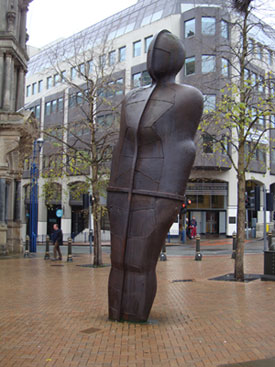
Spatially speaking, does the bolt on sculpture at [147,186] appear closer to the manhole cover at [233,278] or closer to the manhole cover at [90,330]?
the manhole cover at [90,330]

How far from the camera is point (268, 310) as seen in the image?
825cm

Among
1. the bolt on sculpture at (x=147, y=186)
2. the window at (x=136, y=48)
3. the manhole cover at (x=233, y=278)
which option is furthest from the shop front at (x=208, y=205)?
the bolt on sculpture at (x=147, y=186)

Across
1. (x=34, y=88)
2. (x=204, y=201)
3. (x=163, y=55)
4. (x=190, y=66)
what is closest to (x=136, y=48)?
(x=190, y=66)

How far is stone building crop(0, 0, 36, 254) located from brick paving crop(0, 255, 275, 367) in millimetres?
10369

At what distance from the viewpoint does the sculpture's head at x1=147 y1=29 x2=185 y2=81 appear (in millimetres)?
7250

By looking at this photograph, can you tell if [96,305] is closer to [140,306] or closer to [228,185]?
[140,306]

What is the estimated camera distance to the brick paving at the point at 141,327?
534cm

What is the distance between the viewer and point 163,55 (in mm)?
7258

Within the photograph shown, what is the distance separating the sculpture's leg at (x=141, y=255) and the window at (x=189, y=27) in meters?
35.9

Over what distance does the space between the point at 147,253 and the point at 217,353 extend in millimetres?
1890

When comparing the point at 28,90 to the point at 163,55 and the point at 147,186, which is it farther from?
the point at 147,186

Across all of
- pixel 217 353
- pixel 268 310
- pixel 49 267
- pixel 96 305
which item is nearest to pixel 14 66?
pixel 49 267

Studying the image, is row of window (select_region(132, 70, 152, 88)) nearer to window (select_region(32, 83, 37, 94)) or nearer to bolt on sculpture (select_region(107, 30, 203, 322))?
bolt on sculpture (select_region(107, 30, 203, 322))

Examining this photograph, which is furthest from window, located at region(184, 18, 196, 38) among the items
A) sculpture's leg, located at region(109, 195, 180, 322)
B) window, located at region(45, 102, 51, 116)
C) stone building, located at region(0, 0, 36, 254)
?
sculpture's leg, located at region(109, 195, 180, 322)
